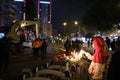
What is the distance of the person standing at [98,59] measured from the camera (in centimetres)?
1008

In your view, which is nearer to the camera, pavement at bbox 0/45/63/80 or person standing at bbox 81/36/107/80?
person standing at bbox 81/36/107/80

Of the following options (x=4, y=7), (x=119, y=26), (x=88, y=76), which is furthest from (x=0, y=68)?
(x=4, y=7)

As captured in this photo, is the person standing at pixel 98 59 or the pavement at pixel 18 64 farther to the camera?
the pavement at pixel 18 64

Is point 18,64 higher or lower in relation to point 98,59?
lower

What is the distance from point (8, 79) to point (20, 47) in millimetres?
17984

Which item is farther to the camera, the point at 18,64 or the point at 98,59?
the point at 18,64

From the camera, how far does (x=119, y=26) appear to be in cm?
4022

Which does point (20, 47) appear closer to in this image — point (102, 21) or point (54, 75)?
point (102, 21)

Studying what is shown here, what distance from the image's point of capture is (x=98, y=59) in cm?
1022

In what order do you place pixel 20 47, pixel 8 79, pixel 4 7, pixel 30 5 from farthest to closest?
pixel 4 7 < pixel 30 5 < pixel 20 47 < pixel 8 79

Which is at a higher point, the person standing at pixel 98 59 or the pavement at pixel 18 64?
the person standing at pixel 98 59

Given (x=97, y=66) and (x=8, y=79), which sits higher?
(x=97, y=66)

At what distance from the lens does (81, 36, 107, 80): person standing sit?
10.1 m

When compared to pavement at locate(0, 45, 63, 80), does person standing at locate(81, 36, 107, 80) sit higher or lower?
higher
